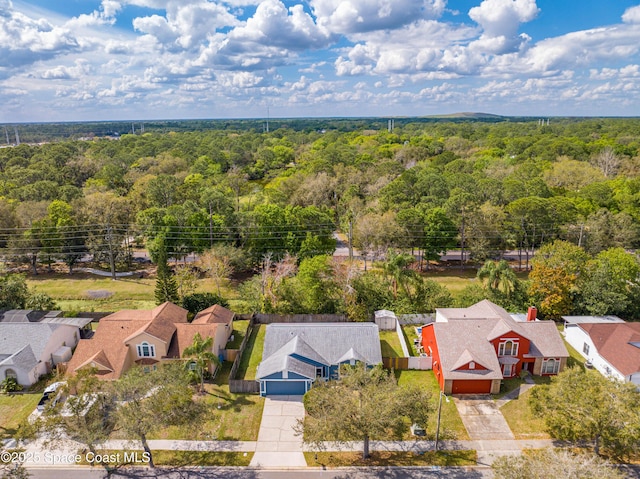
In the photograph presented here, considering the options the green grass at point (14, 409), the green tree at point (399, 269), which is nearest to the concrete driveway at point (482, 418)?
the green tree at point (399, 269)

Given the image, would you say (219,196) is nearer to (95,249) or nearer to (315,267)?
(95,249)

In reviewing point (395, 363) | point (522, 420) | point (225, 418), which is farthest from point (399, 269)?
point (225, 418)

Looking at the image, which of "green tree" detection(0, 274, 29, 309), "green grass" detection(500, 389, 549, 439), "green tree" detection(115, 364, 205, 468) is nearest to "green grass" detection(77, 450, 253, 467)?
"green tree" detection(115, 364, 205, 468)

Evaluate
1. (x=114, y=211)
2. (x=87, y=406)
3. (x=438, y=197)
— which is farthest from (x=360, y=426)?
(x=114, y=211)

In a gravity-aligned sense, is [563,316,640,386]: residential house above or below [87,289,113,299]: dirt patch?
above

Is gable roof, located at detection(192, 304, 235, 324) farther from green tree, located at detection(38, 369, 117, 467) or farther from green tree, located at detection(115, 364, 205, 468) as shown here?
green tree, located at detection(38, 369, 117, 467)

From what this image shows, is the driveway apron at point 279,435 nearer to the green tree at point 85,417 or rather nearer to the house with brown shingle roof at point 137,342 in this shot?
the house with brown shingle roof at point 137,342
